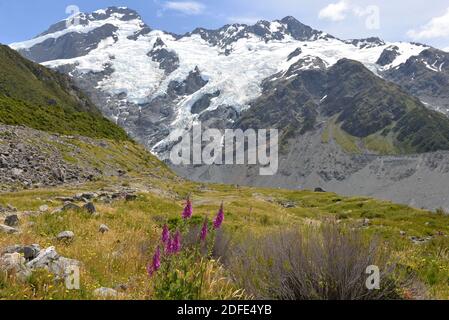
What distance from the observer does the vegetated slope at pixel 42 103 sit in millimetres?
84438

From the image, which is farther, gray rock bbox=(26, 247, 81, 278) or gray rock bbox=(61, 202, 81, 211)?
gray rock bbox=(61, 202, 81, 211)

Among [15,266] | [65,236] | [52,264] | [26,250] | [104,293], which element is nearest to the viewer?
[104,293]

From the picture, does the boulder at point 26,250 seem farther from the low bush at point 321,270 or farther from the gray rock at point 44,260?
the low bush at point 321,270

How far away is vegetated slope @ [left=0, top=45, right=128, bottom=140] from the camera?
84.4 metres

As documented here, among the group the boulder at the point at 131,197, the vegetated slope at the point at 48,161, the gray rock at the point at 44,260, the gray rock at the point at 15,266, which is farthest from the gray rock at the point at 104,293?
the vegetated slope at the point at 48,161

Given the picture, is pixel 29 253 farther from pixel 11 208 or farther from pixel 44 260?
pixel 11 208

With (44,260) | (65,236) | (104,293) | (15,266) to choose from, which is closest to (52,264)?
(44,260)

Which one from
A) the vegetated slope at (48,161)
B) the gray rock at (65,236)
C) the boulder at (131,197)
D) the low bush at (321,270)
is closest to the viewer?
the low bush at (321,270)

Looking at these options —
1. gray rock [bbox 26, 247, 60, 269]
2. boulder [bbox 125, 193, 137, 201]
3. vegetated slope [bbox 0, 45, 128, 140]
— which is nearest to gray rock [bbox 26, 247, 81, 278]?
gray rock [bbox 26, 247, 60, 269]

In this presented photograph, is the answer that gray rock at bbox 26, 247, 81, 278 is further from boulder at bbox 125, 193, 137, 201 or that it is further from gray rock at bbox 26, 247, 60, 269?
boulder at bbox 125, 193, 137, 201

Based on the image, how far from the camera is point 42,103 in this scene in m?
144

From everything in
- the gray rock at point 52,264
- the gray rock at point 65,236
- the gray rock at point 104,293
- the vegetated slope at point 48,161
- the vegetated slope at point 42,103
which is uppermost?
the vegetated slope at point 42,103
